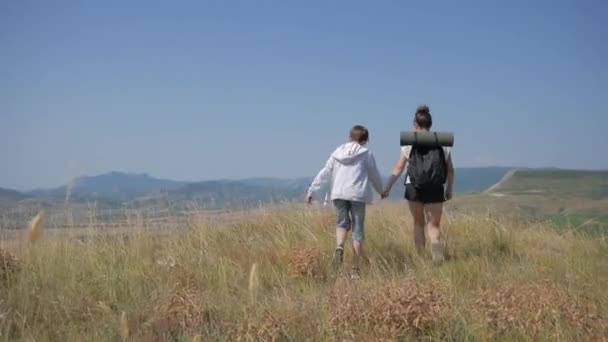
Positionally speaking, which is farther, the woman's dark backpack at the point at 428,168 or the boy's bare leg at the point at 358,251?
the woman's dark backpack at the point at 428,168

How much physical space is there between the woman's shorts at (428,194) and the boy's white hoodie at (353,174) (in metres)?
0.49

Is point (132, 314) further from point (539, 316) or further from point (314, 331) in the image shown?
point (539, 316)

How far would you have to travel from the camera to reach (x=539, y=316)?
14.2 feet

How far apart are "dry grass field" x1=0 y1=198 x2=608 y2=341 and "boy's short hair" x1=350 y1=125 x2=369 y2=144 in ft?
5.35

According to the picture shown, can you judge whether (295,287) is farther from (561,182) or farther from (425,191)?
(561,182)

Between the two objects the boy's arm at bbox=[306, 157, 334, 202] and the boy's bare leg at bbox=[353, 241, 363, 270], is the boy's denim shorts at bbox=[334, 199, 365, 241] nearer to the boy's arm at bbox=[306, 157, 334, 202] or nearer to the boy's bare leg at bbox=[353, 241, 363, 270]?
the boy's bare leg at bbox=[353, 241, 363, 270]

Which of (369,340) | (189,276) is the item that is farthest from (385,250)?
(369,340)

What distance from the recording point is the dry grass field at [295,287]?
169 inches

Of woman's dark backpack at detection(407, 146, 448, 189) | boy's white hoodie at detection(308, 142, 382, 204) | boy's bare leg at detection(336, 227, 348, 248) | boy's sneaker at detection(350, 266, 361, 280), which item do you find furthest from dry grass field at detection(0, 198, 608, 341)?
woman's dark backpack at detection(407, 146, 448, 189)

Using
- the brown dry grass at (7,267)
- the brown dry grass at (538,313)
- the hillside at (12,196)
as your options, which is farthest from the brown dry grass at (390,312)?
the hillside at (12,196)

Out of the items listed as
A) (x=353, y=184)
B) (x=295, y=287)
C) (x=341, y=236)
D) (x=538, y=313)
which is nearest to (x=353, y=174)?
(x=353, y=184)

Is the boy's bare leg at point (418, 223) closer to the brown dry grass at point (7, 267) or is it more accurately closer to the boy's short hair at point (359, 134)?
the boy's short hair at point (359, 134)

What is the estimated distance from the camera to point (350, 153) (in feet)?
23.5

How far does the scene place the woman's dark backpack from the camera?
699 cm
